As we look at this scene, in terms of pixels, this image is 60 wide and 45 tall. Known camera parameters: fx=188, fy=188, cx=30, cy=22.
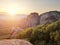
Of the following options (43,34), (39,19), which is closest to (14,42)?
(43,34)

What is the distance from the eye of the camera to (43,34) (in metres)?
2.22

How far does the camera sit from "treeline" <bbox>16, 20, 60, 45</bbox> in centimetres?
218

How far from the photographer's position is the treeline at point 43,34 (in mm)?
2178

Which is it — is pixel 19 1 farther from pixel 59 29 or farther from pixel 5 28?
pixel 59 29

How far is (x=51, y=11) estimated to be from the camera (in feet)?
7.80

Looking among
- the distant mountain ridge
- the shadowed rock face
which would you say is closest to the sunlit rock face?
the distant mountain ridge

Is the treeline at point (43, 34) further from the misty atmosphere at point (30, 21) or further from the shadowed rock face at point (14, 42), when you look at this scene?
the shadowed rock face at point (14, 42)

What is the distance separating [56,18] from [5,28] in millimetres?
640

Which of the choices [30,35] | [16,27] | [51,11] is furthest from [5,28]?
[51,11]

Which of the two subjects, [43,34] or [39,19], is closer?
[43,34]

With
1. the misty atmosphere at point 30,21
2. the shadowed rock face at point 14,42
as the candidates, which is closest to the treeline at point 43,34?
the misty atmosphere at point 30,21

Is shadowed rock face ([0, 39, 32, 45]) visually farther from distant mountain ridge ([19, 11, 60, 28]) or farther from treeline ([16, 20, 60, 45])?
distant mountain ridge ([19, 11, 60, 28])

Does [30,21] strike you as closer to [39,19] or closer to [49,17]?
[39,19]

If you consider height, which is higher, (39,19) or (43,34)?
(39,19)
